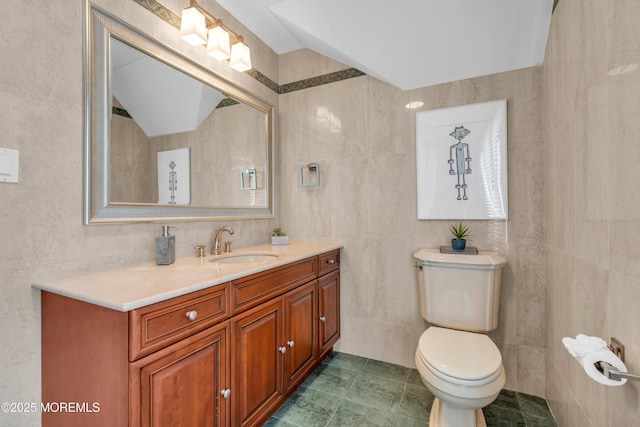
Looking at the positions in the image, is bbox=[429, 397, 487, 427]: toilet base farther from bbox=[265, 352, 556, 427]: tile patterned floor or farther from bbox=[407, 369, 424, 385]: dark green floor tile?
bbox=[407, 369, 424, 385]: dark green floor tile

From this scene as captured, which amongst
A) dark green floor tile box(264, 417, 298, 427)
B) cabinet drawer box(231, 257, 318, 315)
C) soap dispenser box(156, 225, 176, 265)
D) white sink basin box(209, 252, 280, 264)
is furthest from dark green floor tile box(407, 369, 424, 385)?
soap dispenser box(156, 225, 176, 265)

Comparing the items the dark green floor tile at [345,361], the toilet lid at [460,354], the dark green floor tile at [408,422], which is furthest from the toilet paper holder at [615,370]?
the dark green floor tile at [345,361]

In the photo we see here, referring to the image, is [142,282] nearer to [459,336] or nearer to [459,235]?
[459,336]

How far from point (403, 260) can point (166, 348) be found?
1549 millimetres

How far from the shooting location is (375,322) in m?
2.10

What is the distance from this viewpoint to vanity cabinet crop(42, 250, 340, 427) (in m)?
0.85

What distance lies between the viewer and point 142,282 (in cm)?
102

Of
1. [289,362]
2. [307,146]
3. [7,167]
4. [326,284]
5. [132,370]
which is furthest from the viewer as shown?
[307,146]

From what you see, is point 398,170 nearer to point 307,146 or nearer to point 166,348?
point 307,146

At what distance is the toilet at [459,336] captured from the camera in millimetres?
1164

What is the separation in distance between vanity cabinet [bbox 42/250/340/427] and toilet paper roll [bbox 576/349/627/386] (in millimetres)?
1157

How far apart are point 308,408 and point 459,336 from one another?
0.93 metres

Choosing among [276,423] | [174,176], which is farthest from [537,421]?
[174,176]

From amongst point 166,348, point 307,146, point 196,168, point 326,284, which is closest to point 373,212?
point 326,284
